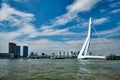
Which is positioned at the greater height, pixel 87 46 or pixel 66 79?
pixel 87 46

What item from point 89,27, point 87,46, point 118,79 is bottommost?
point 118,79

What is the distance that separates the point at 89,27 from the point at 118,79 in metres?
51.6

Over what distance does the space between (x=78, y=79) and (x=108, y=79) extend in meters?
1.52

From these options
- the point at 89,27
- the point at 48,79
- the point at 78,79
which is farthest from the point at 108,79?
the point at 89,27

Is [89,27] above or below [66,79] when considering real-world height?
above

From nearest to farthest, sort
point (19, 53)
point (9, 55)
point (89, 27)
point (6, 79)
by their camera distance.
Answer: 1. point (6, 79)
2. point (89, 27)
3. point (9, 55)
4. point (19, 53)

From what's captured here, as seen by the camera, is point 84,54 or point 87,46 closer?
point 87,46

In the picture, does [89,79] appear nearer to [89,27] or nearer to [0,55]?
[89,27]

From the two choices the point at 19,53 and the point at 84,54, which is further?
the point at 19,53

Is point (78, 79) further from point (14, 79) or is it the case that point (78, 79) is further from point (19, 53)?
point (19, 53)

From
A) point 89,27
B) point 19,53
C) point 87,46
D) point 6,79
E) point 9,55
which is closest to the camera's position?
point 6,79

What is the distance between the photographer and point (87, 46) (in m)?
56.4

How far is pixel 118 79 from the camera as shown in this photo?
34.3 feet

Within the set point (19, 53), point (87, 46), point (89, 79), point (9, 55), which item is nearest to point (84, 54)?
point (87, 46)
